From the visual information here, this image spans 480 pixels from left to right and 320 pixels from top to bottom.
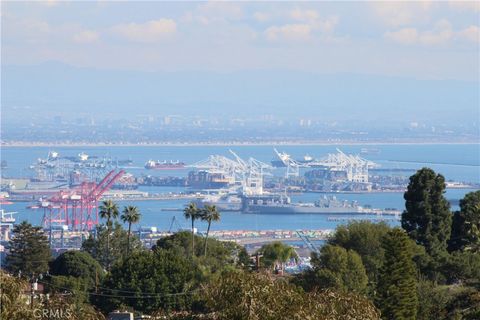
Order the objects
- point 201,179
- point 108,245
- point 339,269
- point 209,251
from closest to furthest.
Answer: point 339,269 < point 209,251 < point 108,245 < point 201,179

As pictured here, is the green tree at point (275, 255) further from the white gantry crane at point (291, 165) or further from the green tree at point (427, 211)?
the white gantry crane at point (291, 165)

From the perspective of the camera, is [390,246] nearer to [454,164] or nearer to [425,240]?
[425,240]

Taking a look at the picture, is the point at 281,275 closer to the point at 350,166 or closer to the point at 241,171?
the point at 241,171

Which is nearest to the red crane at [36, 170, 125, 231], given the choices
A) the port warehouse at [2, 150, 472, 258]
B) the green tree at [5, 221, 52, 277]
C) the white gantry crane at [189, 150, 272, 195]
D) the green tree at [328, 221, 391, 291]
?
the port warehouse at [2, 150, 472, 258]

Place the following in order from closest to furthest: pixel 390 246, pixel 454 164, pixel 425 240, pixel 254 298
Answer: pixel 254 298, pixel 390 246, pixel 425 240, pixel 454 164

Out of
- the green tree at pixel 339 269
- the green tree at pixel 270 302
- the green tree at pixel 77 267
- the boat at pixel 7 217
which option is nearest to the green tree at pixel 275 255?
the green tree at pixel 77 267

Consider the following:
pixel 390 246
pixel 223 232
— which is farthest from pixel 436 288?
pixel 223 232

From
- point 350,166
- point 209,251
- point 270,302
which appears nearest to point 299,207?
point 350,166
